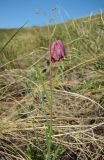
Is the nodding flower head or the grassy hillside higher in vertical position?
the nodding flower head

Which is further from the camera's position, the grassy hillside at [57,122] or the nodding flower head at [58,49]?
the nodding flower head at [58,49]

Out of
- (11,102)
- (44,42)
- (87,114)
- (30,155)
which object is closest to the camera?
(30,155)

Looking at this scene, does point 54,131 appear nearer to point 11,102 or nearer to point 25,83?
point 11,102

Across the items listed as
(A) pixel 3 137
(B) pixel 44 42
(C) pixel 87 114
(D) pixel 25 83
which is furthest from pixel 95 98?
(B) pixel 44 42

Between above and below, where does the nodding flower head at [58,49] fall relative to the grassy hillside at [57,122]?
above

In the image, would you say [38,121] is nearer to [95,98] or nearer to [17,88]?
[95,98]

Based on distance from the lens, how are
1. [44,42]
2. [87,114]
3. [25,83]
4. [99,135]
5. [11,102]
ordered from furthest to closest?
1. [44,42]
2. [25,83]
3. [11,102]
4. [87,114]
5. [99,135]

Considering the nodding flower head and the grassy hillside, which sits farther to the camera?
the nodding flower head

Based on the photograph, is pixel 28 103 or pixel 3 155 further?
pixel 28 103

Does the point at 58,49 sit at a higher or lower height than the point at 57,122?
higher

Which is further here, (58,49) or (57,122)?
(58,49)
